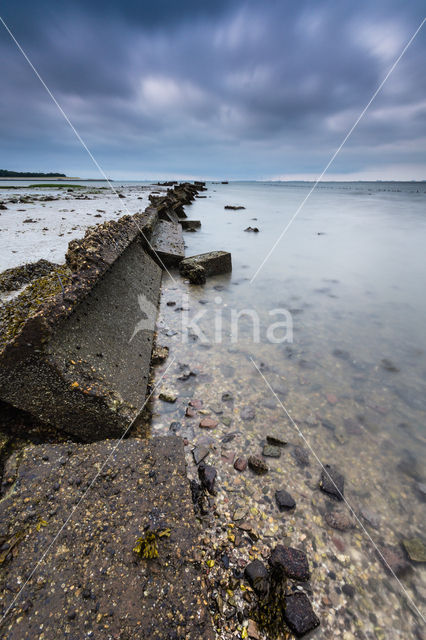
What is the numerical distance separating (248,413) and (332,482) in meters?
0.88

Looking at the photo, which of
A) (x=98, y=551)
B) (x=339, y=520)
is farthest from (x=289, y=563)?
(x=98, y=551)

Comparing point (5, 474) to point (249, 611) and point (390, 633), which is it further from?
point (390, 633)

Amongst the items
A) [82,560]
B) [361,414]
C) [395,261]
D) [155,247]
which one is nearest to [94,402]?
[82,560]

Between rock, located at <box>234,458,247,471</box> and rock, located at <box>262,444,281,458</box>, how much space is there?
189 mm

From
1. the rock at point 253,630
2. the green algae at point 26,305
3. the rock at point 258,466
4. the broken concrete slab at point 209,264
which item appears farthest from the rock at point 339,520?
the broken concrete slab at point 209,264

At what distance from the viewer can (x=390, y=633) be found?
4.50 feet

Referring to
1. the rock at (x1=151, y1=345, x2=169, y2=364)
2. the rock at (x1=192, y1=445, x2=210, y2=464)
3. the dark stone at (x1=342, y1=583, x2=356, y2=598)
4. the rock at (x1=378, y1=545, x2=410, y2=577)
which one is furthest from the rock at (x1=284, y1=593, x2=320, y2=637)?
the rock at (x1=151, y1=345, x2=169, y2=364)

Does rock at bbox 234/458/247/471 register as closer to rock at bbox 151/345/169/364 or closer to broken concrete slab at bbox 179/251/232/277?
rock at bbox 151/345/169/364

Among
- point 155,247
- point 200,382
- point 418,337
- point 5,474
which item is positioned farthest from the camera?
point 155,247

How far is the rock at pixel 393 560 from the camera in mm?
1612

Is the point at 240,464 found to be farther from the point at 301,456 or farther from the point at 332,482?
the point at 332,482

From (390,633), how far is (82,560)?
1.60 m

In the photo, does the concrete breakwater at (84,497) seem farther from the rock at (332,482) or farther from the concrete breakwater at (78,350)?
the rock at (332,482)

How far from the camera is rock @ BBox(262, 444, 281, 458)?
2238 mm
